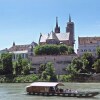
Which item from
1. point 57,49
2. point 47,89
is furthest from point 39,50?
point 47,89

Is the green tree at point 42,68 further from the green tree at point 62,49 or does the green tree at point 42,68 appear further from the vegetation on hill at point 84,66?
the green tree at point 62,49

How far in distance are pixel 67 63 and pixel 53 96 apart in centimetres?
6723

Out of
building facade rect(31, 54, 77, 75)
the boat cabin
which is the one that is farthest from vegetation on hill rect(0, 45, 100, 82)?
the boat cabin

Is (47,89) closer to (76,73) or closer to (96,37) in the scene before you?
(76,73)

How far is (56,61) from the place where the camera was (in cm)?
13600

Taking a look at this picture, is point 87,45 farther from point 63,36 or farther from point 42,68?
point 42,68

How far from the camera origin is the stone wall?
133 m

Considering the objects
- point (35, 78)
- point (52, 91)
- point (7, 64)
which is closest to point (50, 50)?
point (7, 64)

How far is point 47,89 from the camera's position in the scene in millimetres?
70875

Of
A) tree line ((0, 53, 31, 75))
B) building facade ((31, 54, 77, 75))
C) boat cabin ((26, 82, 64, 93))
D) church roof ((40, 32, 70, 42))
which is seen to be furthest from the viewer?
church roof ((40, 32, 70, 42))

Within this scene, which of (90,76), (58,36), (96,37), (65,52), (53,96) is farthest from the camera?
(58,36)

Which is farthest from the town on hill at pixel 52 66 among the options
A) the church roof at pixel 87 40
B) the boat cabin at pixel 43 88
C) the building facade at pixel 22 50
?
the boat cabin at pixel 43 88

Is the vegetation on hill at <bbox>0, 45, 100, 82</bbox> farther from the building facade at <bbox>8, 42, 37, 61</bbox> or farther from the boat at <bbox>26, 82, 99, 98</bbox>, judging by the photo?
the boat at <bbox>26, 82, 99, 98</bbox>

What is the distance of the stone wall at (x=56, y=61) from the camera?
13309 centimetres
